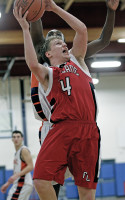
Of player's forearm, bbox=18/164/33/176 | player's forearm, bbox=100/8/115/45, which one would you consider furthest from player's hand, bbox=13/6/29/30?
player's forearm, bbox=18/164/33/176

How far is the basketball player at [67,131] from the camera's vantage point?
3352mm

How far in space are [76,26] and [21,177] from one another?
4714 millimetres

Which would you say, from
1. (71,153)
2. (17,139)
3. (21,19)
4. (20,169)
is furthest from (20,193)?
(21,19)

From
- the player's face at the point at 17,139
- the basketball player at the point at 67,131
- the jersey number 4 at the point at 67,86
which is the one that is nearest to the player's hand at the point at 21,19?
the basketball player at the point at 67,131

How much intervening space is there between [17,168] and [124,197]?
852 cm

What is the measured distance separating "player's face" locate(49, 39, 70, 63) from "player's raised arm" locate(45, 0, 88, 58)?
0.14 metres

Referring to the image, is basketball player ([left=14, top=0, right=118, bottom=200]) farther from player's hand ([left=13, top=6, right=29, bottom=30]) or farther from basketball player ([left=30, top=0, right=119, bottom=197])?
basketball player ([left=30, top=0, right=119, bottom=197])

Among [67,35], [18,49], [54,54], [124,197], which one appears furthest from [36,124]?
[54,54]

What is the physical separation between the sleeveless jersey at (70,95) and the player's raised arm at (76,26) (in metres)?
0.23

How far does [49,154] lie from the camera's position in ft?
11.1

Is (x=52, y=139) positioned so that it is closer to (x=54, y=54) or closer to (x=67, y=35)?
(x=54, y=54)

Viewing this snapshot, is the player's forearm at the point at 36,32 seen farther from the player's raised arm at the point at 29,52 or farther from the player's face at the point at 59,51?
the player's raised arm at the point at 29,52

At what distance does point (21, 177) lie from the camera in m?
7.81

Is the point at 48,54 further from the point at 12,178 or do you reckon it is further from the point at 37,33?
the point at 12,178
